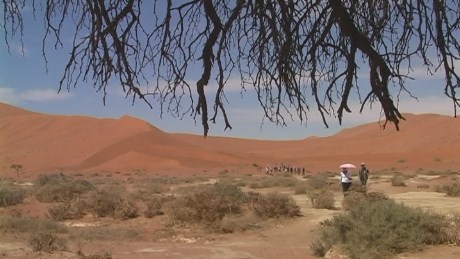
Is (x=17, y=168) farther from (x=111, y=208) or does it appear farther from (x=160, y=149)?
(x=111, y=208)

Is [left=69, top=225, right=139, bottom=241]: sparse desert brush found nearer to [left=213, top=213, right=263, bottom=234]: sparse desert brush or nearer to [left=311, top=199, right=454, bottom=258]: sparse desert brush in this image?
[left=213, top=213, right=263, bottom=234]: sparse desert brush

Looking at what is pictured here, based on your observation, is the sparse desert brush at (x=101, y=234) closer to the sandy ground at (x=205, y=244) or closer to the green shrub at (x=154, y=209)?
the sandy ground at (x=205, y=244)

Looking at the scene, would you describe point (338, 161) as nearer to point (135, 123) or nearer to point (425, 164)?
point (425, 164)

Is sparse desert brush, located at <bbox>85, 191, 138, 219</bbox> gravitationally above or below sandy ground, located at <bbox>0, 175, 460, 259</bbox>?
above

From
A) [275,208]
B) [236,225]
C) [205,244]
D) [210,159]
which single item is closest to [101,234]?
[205,244]

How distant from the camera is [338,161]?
81.9m

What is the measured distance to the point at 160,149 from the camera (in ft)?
283

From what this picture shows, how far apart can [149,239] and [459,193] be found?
50.0 feet

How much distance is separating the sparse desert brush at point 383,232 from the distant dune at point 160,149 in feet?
173

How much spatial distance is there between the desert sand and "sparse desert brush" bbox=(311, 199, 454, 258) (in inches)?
12.8

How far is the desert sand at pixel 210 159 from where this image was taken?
12.5m

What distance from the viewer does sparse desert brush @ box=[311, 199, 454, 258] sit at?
Answer: 10.8m

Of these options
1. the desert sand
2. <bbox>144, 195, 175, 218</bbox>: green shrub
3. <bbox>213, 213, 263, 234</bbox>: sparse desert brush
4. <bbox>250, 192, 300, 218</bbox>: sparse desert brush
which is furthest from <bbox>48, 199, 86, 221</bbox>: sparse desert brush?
<bbox>250, 192, 300, 218</bbox>: sparse desert brush

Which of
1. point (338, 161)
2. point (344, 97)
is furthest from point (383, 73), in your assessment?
point (338, 161)
